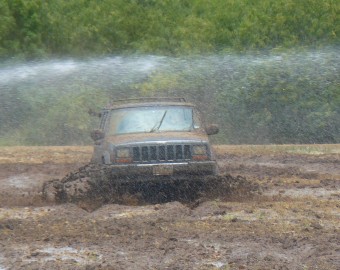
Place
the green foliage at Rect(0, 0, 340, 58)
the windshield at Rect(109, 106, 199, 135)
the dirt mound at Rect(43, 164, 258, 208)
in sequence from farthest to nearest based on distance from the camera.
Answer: the green foliage at Rect(0, 0, 340, 58), the windshield at Rect(109, 106, 199, 135), the dirt mound at Rect(43, 164, 258, 208)

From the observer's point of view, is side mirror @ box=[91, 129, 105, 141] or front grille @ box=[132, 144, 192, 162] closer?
front grille @ box=[132, 144, 192, 162]

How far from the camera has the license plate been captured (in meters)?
14.4

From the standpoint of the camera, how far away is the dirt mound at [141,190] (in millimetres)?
14531

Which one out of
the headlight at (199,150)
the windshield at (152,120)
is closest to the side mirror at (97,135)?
the windshield at (152,120)

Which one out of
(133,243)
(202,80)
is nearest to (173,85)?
(202,80)

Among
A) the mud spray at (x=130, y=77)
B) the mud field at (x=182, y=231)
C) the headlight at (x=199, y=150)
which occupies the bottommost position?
the mud field at (x=182, y=231)

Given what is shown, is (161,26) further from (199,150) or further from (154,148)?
(154,148)

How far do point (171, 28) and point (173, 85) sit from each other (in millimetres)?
10178

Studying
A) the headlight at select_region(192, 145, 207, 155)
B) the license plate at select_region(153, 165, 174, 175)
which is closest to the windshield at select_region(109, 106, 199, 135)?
the headlight at select_region(192, 145, 207, 155)

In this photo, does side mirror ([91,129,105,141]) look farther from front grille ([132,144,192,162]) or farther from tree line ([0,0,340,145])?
tree line ([0,0,340,145])

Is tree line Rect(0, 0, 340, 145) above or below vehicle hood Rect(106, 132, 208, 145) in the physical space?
above

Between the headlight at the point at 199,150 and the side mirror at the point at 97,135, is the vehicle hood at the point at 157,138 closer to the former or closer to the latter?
the headlight at the point at 199,150

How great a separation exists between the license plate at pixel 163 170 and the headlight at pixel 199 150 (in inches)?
17.8

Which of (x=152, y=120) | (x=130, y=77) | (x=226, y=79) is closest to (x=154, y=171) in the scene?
(x=152, y=120)
